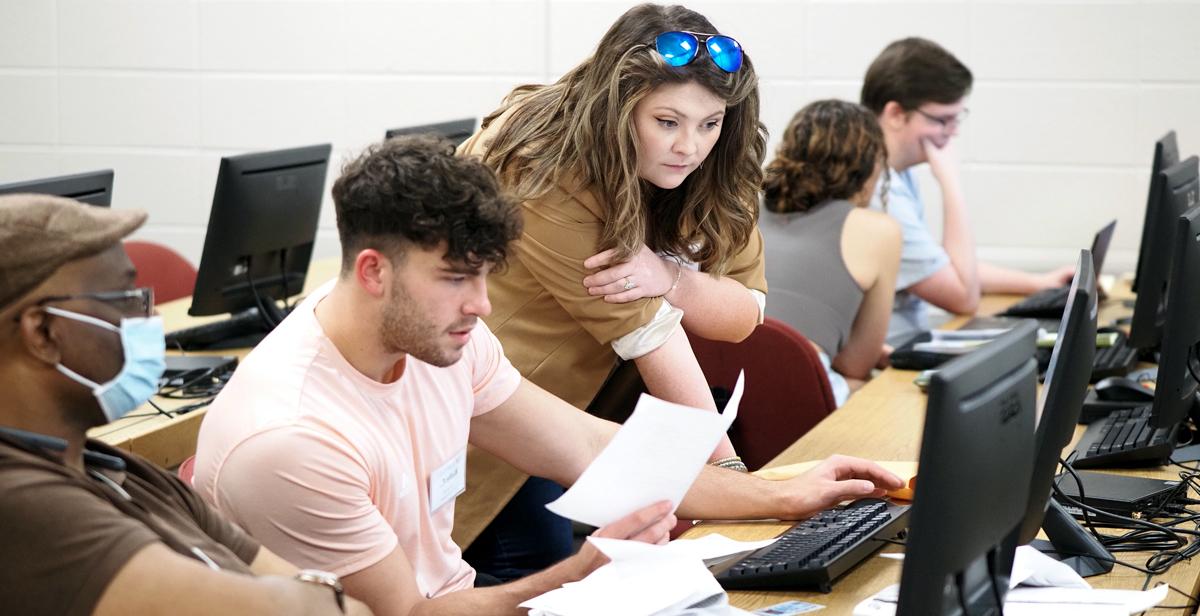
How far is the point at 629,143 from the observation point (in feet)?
6.32

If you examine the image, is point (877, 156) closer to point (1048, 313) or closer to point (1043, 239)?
point (1048, 313)

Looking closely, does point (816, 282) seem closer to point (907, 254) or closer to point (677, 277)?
point (907, 254)

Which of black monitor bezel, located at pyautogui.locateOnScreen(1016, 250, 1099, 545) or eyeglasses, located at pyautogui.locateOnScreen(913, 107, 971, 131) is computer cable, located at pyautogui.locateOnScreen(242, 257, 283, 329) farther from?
black monitor bezel, located at pyautogui.locateOnScreen(1016, 250, 1099, 545)

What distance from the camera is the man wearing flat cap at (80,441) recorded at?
1063 millimetres

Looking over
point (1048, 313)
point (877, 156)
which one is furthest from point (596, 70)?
point (1048, 313)

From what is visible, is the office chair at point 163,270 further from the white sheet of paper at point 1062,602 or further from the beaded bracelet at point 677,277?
the white sheet of paper at point 1062,602

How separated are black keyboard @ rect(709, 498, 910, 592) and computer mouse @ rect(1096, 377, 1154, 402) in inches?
36.2

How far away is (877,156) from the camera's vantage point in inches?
127

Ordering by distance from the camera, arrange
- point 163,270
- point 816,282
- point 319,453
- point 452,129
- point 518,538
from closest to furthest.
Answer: point 319,453 → point 518,538 → point 816,282 → point 452,129 → point 163,270

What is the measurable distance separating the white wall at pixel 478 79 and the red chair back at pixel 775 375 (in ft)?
6.92

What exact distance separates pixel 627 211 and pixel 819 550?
1.78 ft

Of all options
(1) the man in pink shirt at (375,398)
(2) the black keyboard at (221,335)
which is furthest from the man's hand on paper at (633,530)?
(2) the black keyboard at (221,335)

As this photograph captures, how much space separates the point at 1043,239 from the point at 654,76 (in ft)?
9.65

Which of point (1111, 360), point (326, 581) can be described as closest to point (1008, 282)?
point (1111, 360)
